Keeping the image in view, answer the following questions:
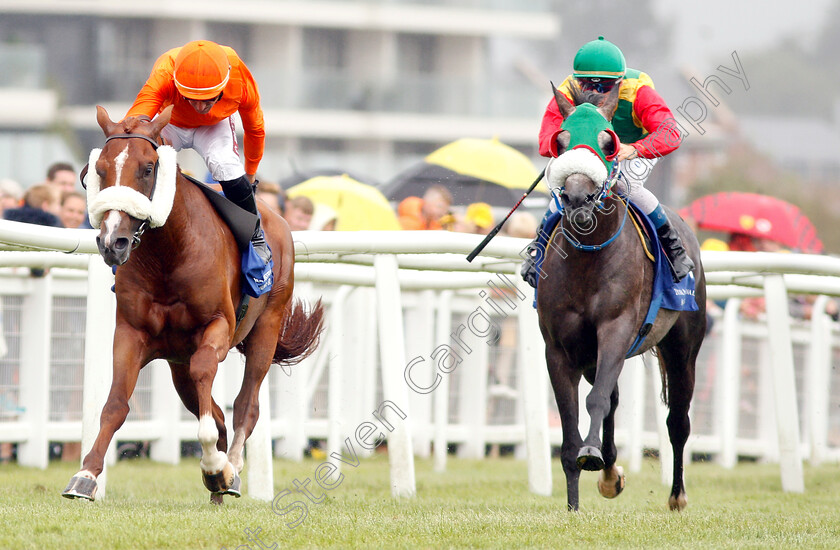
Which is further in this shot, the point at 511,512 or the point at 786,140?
the point at 786,140

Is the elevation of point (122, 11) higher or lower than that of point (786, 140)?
lower

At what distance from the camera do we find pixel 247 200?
6.11 meters

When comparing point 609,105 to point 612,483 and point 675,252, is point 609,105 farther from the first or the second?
point 612,483

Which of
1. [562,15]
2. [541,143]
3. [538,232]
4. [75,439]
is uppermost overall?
[562,15]

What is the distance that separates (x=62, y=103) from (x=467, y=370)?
28.8 metres

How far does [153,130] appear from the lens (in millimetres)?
5305

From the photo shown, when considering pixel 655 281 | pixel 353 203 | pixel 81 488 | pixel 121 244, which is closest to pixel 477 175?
pixel 353 203

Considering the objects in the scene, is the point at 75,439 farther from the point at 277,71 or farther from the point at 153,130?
the point at 277,71

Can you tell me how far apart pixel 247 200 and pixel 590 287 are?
68.3 inches

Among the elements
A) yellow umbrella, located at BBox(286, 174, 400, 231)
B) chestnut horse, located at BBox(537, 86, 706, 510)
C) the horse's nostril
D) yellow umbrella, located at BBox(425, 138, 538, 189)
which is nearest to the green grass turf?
chestnut horse, located at BBox(537, 86, 706, 510)

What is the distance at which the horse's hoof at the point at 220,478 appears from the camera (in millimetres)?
5410

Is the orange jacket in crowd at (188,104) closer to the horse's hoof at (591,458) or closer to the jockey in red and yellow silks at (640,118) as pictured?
the jockey in red and yellow silks at (640,118)

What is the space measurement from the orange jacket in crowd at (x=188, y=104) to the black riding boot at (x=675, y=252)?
218cm

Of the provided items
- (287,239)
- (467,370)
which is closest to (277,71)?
(467,370)
